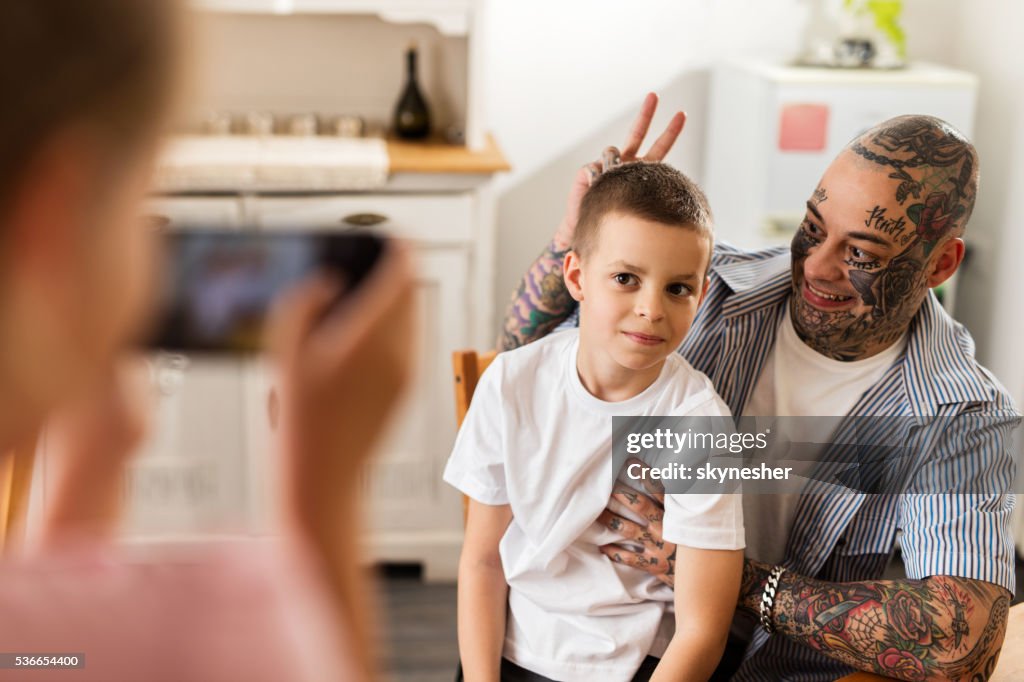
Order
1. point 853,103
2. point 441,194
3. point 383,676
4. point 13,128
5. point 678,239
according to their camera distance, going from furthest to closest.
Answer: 1. point 853,103
2. point 441,194
3. point 678,239
4. point 383,676
5. point 13,128

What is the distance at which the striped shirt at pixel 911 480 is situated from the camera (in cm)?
120

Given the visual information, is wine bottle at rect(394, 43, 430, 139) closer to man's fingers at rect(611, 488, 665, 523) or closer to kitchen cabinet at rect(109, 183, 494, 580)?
kitchen cabinet at rect(109, 183, 494, 580)

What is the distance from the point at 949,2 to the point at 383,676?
327 cm

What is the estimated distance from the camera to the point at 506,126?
9.84ft

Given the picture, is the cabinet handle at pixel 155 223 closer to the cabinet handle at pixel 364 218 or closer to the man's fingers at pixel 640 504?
the man's fingers at pixel 640 504

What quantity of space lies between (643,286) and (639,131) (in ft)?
1.09

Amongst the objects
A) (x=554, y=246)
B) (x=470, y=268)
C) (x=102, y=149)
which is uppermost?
(x=102, y=149)

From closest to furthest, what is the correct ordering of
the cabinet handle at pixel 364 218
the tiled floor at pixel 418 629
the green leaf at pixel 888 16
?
the tiled floor at pixel 418 629
the cabinet handle at pixel 364 218
the green leaf at pixel 888 16

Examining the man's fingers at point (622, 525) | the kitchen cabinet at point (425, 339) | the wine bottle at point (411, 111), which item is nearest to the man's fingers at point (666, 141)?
the man's fingers at point (622, 525)

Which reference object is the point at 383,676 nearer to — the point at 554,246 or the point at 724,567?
the point at 724,567

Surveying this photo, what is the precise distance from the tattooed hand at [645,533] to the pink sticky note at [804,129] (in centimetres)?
165

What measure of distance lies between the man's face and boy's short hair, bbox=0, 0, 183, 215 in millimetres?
1147

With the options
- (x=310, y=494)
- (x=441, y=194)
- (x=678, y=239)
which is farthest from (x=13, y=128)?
(x=441, y=194)

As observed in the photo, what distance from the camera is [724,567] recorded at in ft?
3.82
